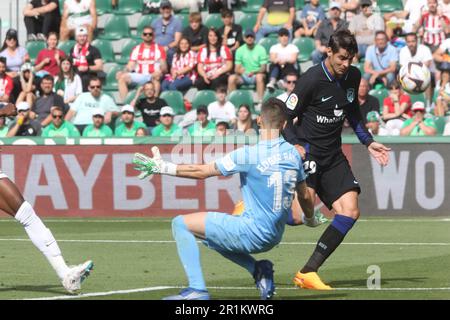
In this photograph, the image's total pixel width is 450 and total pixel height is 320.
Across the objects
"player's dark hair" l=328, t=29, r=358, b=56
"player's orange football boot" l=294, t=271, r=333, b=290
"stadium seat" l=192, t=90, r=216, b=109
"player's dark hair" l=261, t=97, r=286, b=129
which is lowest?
"stadium seat" l=192, t=90, r=216, b=109

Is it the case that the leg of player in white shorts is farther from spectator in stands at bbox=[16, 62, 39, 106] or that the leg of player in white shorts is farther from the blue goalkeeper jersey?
spectator in stands at bbox=[16, 62, 39, 106]

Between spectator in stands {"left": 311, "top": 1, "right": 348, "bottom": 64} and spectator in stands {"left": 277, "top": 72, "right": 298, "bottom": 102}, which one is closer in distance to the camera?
spectator in stands {"left": 277, "top": 72, "right": 298, "bottom": 102}

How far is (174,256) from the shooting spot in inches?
555

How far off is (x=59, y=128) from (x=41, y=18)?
5.43 meters

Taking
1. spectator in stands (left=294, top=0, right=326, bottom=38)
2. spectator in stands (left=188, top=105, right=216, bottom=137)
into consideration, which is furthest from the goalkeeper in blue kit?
spectator in stands (left=294, top=0, right=326, bottom=38)

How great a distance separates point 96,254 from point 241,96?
883 cm

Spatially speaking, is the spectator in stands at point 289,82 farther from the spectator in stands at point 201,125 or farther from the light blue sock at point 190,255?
the light blue sock at point 190,255

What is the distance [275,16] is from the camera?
80.4 ft

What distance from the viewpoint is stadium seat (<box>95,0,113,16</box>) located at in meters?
26.6

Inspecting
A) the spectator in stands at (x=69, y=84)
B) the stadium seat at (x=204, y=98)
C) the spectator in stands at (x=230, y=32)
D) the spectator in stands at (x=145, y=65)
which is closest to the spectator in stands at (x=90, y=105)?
the spectator in stands at (x=69, y=84)

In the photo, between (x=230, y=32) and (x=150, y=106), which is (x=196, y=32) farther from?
(x=150, y=106)

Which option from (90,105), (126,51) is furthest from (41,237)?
(126,51)
